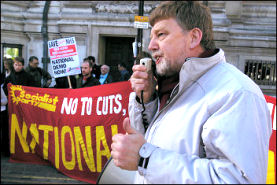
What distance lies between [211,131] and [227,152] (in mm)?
→ 91

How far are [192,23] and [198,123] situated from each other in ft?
1.41

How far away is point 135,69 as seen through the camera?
129 cm

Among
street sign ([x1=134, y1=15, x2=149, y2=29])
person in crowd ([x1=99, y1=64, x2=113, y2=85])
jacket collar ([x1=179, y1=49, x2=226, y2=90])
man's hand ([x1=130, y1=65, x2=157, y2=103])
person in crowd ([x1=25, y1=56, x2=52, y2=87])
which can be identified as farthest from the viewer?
person in crowd ([x1=99, y1=64, x2=113, y2=85])

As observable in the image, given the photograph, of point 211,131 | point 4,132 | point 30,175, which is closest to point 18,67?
point 4,132

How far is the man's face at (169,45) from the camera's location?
1178mm

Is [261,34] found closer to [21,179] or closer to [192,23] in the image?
[21,179]

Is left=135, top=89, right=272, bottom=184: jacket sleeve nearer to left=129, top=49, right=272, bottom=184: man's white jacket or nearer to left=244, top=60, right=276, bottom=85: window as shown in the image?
left=129, top=49, right=272, bottom=184: man's white jacket

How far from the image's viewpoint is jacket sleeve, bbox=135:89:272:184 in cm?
92

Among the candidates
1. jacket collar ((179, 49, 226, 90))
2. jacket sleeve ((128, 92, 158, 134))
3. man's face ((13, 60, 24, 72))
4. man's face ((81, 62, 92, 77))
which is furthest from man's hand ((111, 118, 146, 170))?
man's face ((13, 60, 24, 72))

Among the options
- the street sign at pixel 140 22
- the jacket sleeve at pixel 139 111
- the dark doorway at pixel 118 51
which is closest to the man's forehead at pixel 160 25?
the jacket sleeve at pixel 139 111

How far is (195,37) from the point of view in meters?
1.20

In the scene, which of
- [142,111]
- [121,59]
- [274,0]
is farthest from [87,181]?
[274,0]

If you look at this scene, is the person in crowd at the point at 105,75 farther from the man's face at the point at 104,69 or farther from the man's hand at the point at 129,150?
the man's hand at the point at 129,150

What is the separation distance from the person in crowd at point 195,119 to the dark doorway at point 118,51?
16.7ft
